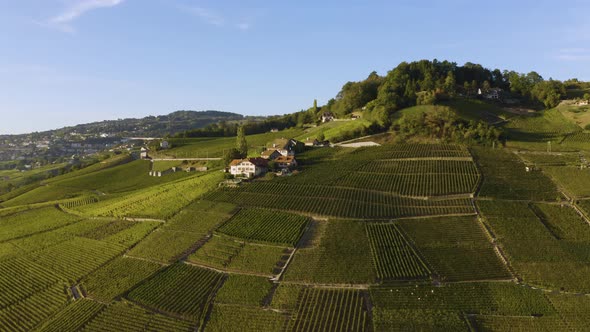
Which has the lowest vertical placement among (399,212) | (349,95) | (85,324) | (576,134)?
(85,324)

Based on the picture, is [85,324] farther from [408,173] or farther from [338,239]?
[408,173]

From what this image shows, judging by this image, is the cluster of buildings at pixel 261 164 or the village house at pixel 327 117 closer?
the cluster of buildings at pixel 261 164

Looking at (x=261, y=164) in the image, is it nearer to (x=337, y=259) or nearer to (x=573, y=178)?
(x=337, y=259)

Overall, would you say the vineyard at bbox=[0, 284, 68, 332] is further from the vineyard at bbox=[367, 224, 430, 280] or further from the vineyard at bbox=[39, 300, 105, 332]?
the vineyard at bbox=[367, 224, 430, 280]

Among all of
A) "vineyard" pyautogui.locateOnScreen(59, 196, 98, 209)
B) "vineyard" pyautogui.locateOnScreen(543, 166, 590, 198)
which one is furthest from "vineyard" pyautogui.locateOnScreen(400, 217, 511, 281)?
"vineyard" pyautogui.locateOnScreen(59, 196, 98, 209)

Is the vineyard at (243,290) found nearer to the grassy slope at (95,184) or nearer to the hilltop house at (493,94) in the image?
the grassy slope at (95,184)

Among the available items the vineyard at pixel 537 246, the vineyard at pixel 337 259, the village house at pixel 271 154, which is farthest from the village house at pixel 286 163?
the vineyard at pixel 537 246

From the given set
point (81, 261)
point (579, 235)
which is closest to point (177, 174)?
point (81, 261)
